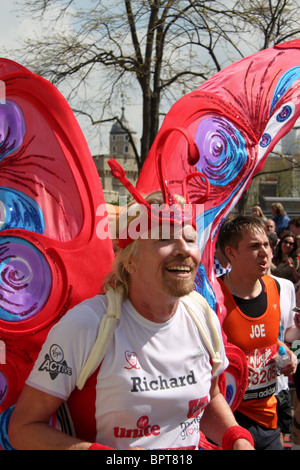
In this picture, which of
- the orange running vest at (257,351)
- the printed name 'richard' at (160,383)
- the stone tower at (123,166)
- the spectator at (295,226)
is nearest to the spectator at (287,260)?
the spectator at (295,226)

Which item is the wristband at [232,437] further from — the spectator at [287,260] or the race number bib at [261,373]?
the spectator at [287,260]

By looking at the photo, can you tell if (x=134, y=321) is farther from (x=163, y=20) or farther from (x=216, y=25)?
(x=216, y=25)

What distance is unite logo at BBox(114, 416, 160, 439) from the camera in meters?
1.58

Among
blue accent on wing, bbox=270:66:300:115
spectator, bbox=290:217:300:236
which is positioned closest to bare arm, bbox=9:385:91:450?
blue accent on wing, bbox=270:66:300:115

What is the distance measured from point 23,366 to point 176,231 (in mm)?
699

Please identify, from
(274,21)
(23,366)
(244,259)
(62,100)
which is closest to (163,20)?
(274,21)

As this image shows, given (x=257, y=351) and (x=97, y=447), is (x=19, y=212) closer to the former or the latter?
(x=97, y=447)

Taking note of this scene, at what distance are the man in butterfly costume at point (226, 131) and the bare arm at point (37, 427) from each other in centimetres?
94

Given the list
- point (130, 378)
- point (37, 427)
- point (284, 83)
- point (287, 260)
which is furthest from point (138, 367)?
point (287, 260)

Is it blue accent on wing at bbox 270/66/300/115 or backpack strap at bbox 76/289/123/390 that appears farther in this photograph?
blue accent on wing at bbox 270/66/300/115

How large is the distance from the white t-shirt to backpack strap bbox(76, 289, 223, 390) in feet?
0.06

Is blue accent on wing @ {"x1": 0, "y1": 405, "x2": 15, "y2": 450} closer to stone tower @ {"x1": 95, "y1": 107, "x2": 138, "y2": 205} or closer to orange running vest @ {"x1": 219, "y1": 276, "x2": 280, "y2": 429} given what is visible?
stone tower @ {"x1": 95, "y1": 107, "x2": 138, "y2": 205}

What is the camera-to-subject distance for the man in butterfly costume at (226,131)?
7.63 feet

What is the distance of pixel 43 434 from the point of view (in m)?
1.50
